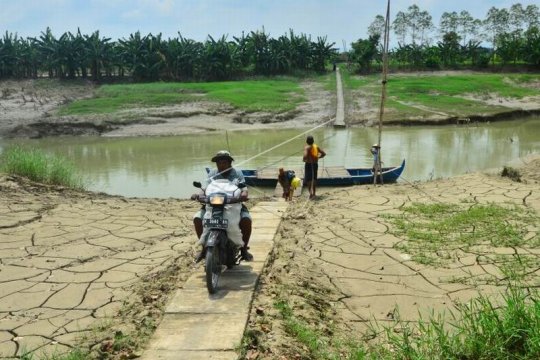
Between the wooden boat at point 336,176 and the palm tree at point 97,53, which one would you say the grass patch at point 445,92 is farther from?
the palm tree at point 97,53

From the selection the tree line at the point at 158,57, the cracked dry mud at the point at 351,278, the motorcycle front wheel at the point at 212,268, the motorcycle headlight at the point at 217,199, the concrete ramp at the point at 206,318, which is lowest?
the cracked dry mud at the point at 351,278

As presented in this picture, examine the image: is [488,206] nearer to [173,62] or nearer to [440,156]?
[440,156]

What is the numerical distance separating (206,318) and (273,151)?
18.1m

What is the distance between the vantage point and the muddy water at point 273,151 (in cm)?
1646

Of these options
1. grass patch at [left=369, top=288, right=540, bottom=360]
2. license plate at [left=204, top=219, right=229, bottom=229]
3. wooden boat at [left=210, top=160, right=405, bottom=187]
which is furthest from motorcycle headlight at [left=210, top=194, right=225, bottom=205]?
wooden boat at [left=210, top=160, right=405, bottom=187]

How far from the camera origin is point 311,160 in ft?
35.7

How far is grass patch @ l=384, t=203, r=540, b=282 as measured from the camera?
5945 millimetres

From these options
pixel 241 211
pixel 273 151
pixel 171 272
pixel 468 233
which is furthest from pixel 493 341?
pixel 273 151

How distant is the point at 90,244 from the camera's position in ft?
23.9

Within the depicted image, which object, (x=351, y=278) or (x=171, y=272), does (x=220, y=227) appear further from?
(x=351, y=278)

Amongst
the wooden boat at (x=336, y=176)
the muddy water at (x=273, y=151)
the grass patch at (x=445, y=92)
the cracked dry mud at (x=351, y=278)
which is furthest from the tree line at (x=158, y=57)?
the cracked dry mud at (x=351, y=278)

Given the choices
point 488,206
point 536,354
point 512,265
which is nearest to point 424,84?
point 488,206

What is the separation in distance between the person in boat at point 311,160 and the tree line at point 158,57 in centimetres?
3847

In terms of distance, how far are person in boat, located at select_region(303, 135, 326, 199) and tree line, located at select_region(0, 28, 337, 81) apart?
38.5m
